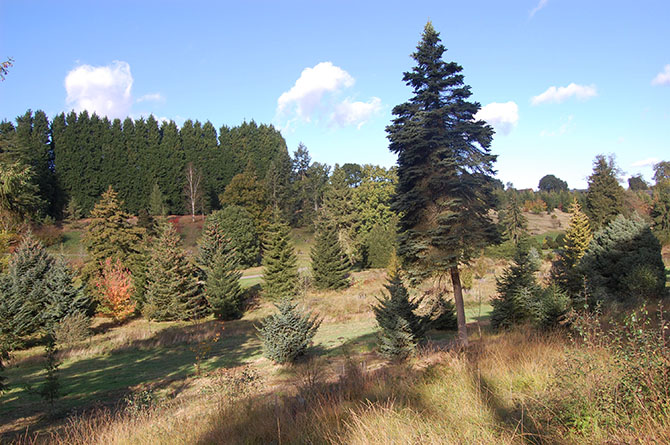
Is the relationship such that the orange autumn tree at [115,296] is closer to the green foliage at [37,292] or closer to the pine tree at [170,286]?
the green foliage at [37,292]

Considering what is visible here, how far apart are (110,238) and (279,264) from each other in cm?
1342

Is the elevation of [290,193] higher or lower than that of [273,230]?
higher

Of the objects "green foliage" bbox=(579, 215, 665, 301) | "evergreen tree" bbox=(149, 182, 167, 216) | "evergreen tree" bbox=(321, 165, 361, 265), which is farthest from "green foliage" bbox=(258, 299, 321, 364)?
"evergreen tree" bbox=(149, 182, 167, 216)

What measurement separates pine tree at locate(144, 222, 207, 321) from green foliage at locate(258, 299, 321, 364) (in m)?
12.0

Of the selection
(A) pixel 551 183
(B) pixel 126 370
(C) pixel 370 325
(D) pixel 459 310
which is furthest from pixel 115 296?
(A) pixel 551 183

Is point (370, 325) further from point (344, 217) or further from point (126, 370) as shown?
point (344, 217)

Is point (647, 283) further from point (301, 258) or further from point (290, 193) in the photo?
point (290, 193)

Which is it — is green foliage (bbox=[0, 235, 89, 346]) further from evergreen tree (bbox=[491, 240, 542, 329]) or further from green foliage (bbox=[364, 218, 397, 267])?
green foliage (bbox=[364, 218, 397, 267])

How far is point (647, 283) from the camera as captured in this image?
13.9 m

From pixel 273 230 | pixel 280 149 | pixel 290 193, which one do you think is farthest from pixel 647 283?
pixel 280 149

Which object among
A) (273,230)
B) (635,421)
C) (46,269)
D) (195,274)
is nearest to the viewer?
(635,421)

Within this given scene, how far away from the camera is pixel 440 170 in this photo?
10.7m

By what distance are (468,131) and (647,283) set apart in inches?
387

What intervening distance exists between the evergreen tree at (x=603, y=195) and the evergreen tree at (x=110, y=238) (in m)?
44.2
